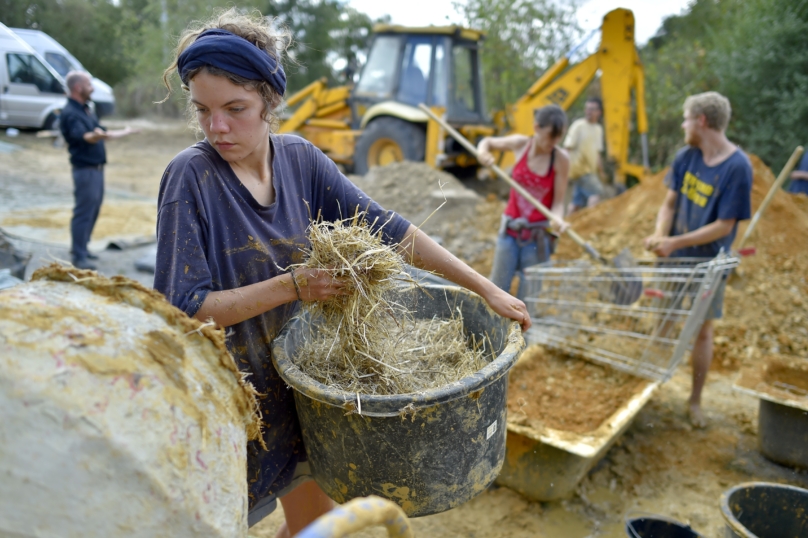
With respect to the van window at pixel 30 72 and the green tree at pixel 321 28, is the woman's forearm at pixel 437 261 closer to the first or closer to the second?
the van window at pixel 30 72

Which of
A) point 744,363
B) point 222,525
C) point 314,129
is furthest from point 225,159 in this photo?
point 314,129

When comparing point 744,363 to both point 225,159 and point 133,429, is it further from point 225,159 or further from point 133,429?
point 133,429

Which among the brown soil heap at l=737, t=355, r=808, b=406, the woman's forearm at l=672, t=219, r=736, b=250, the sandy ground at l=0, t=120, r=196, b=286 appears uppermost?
the woman's forearm at l=672, t=219, r=736, b=250

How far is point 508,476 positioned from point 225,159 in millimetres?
2402

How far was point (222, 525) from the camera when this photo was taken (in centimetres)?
96

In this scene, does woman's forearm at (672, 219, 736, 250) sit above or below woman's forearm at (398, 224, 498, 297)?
below

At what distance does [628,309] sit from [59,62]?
17.1 metres

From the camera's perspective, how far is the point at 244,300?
1498 millimetres

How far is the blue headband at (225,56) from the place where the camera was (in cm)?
147

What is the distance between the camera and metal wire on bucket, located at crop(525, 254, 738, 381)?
3.68 metres

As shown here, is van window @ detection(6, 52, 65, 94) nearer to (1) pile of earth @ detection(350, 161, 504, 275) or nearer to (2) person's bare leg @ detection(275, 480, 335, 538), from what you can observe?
(1) pile of earth @ detection(350, 161, 504, 275)

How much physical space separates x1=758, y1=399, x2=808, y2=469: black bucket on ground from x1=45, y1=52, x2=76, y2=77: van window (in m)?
17.6

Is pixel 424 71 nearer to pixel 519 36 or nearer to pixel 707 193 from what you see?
pixel 519 36

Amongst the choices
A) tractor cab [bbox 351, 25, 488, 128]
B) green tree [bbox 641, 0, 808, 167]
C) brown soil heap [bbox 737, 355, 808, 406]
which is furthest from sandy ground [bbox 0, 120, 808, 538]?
green tree [bbox 641, 0, 808, 167]
